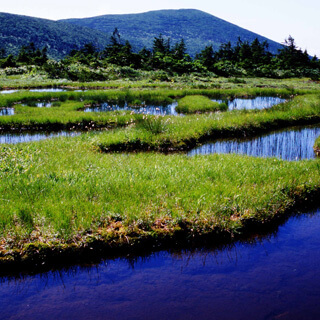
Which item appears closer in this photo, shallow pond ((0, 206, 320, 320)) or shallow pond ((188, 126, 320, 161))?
shallow pond ((0, 206, 320, 320))

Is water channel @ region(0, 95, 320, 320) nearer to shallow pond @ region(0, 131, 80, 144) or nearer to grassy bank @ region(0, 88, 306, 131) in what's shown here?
shallow pond @ region(0, 131, 80, 144)

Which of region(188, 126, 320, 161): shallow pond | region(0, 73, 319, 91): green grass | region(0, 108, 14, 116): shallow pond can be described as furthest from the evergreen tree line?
region(188, 126, 320, 161): shallow pond

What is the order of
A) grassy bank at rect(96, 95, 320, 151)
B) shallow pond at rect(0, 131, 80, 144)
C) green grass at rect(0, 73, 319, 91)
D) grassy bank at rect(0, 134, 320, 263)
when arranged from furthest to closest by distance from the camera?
1. green grass at rect(0, 73, 319, 91)
2. shallow pond at rect(0, 131, 80, 144)
3. grassy bank at rect(96, 95, 320, 151)
4. grassy bank at rect(0, 134, 320, 263)

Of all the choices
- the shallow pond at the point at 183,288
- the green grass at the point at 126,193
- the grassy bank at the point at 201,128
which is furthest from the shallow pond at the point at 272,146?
the shallow pond at the point at 183,288

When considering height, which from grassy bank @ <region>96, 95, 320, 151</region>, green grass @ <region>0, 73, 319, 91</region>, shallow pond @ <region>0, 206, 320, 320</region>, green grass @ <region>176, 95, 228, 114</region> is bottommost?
shallow pond @ <region>0, 206, 320, 320</region>

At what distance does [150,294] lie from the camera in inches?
218

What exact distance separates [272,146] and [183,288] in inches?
473

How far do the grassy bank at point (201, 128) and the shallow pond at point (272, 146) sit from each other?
835 millimetres

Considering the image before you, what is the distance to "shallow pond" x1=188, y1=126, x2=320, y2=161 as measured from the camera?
1507 cm

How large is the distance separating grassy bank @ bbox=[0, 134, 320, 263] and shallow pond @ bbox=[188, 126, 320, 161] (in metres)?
3.70

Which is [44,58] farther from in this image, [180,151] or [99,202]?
[99,202]

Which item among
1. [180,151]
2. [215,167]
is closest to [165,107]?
[180,151]

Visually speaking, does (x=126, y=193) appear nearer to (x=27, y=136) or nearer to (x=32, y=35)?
(x=27, y=136)

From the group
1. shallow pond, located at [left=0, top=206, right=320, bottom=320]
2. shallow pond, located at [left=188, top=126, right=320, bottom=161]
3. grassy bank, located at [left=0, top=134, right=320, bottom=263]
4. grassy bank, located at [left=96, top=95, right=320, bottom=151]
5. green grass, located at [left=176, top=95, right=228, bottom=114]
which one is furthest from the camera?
green grass, located at [left=176, top=95, right=228, bottom=114]
